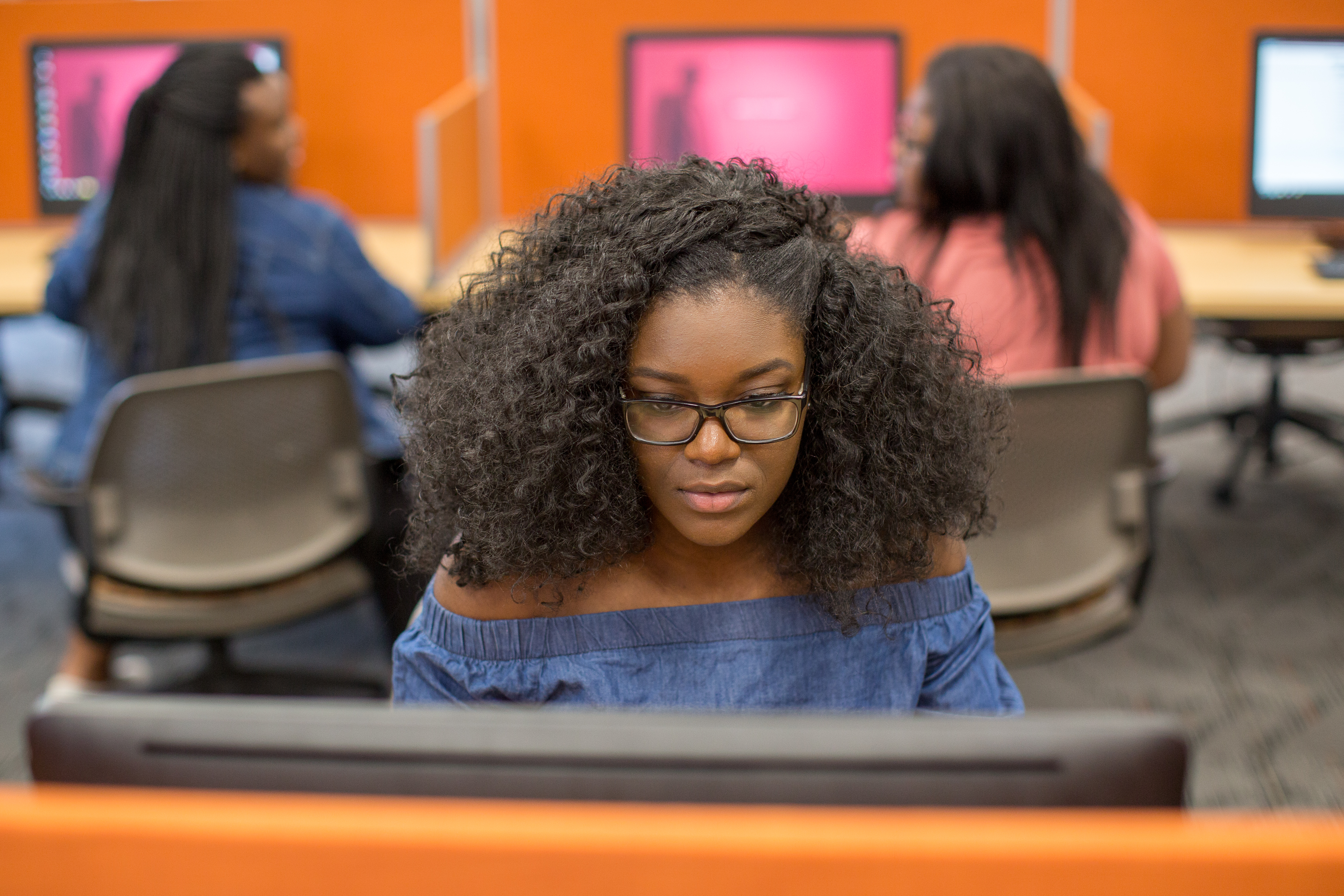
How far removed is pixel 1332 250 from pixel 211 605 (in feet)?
7.25

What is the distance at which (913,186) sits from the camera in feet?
6.32

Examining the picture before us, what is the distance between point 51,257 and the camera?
2455mm

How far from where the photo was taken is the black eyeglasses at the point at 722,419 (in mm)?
814


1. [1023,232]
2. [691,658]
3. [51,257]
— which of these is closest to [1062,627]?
[1023,232]

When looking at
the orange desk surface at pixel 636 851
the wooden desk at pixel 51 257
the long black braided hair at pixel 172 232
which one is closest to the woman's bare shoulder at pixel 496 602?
the orange desk surface at pixel 636 851

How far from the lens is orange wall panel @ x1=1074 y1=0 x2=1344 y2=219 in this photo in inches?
104

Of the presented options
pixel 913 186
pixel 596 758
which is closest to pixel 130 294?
pixel 913 186

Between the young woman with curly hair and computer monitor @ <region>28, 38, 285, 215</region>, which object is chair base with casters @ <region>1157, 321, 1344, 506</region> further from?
computer monitor @ <region>28, 38, 285, 215</region>

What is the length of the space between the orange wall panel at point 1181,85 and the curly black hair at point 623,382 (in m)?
2.06

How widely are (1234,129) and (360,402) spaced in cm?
189

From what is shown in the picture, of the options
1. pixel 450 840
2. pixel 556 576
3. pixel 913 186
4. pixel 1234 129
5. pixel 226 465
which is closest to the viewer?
pixel 450 840

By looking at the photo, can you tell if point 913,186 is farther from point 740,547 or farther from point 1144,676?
point 740,547

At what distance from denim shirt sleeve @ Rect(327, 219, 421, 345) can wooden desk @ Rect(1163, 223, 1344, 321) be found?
1234 millimetres

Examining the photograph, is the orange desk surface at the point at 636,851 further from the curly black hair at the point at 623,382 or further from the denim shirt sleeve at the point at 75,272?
the denim shirt sleeve at the point at 75,272
